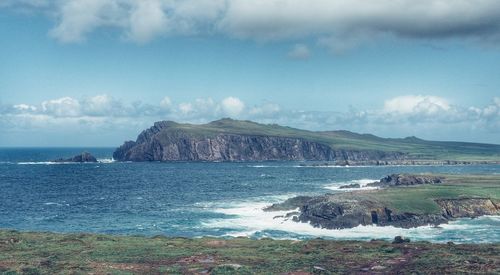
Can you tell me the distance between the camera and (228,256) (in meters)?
53.1

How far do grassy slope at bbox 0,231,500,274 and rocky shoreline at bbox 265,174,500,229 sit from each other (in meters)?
35.4

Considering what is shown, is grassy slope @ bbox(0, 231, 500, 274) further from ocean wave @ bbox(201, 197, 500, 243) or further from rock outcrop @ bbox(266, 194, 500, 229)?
rock outcrop @ bbox(266, 194, 500, 229)

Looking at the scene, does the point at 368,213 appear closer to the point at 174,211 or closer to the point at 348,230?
the point at 348,230

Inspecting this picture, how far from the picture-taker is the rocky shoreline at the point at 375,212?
96.9 meters

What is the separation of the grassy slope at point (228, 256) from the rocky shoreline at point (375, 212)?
3545 cm

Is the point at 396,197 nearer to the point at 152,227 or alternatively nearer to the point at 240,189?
the point at 152,227

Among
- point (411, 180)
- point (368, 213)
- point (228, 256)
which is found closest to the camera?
point (228, 256)

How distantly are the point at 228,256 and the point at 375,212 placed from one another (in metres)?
54.2

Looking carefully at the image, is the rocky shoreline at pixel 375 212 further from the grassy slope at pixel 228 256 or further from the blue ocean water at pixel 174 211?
the grassy slope at pixel 228 256

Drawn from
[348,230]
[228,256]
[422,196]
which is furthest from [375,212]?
[228,256]

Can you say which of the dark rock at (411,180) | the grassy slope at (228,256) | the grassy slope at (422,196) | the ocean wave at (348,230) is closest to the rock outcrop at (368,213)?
the ocean wave at (348,230)

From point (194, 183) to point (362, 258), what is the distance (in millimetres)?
140651

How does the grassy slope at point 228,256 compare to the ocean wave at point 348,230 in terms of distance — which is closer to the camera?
the grassy slope at point 228,256

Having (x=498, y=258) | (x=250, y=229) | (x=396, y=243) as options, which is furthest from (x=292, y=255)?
(x=250, y=229)
